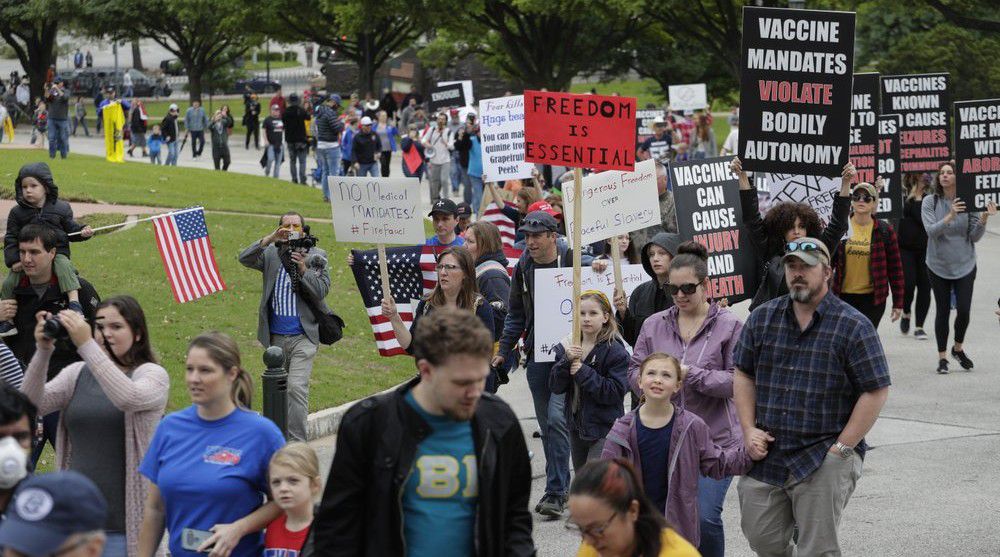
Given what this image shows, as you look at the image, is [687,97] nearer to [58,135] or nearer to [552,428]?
[58,135]

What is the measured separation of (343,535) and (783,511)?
2828 millimetres

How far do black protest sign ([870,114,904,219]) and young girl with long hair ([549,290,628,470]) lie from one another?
274 inches

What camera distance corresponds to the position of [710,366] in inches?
289

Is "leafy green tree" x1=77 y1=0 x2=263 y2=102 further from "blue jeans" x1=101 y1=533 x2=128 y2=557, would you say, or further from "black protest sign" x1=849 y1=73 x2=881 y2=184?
"blue jeans" x1=101 y1=533 x2=128 y2=557

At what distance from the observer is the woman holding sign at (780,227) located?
352 inches

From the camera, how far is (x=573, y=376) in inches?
325

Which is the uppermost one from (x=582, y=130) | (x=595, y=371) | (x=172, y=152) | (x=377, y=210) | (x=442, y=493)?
(x=582, y=130)

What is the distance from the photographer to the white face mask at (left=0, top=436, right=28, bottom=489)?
4195 mm

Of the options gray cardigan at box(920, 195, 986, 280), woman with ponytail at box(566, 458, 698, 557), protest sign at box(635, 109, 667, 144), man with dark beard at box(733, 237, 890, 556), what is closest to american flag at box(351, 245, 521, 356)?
man with dark beard at box(733, 237, 890, 556)

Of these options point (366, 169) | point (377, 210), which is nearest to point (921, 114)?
point (377, 210)

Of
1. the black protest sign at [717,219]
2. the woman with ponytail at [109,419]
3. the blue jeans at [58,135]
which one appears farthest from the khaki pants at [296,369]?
the blue jeans at [58,135]

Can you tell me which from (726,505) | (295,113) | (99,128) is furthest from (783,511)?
(99,128)

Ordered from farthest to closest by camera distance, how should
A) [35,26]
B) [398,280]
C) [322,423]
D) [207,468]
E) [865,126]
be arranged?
[35,26], [865,126], [322,423], [398,280], [207,468]

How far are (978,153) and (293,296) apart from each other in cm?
713
